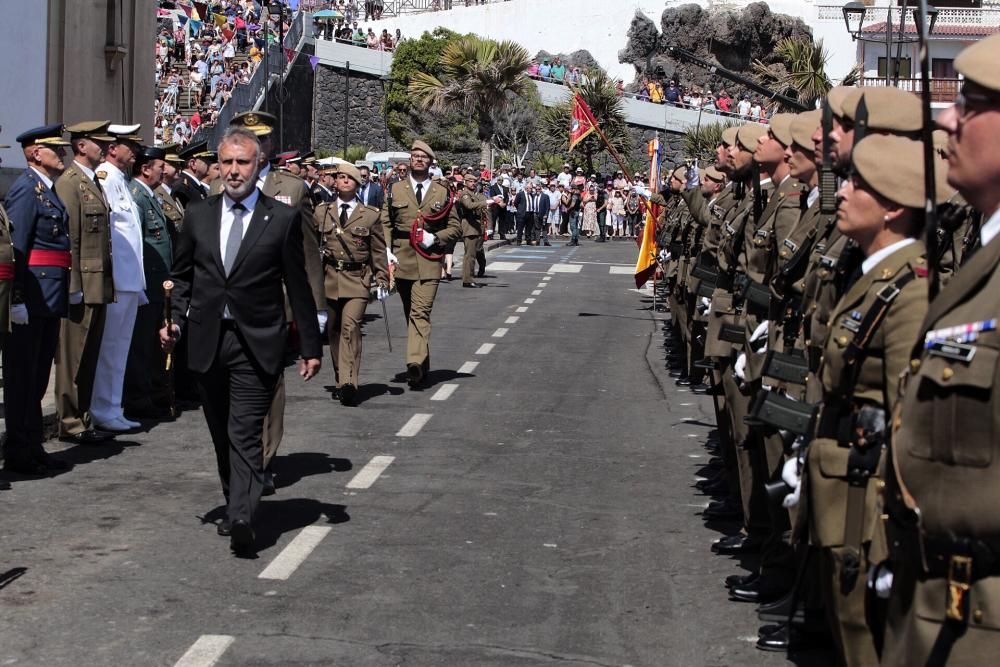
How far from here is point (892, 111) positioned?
17.4ft

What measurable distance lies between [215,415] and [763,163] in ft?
9.99

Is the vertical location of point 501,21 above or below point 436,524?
above

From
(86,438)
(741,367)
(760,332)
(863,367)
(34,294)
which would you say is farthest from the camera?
(86,438)

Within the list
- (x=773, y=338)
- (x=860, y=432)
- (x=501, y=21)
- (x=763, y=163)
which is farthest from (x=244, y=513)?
(x=501, y=21)

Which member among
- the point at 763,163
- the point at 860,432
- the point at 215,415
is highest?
the point at 763,163

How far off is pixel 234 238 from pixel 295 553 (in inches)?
63.2

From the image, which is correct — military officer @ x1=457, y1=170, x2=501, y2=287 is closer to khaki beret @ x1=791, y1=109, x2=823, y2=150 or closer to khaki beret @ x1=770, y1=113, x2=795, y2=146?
khaki beret @ x1=770, y1=113, x2=795, y2=146

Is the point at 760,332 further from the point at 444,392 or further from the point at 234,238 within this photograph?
the point at 444,392

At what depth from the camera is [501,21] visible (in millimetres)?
81812

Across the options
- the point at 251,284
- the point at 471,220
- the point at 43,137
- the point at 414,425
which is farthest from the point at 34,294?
the point at 471,220

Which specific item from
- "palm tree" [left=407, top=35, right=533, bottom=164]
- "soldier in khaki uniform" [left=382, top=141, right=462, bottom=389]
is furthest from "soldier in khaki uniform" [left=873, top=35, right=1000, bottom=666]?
"palm tree" [left=407, top=35, right=533, bottom=164]

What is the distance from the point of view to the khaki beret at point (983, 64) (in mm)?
3170

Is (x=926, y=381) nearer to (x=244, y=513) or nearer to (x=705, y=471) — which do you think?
(x=244, y=513)

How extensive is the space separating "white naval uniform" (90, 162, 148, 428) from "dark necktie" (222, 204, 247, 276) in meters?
3.39
